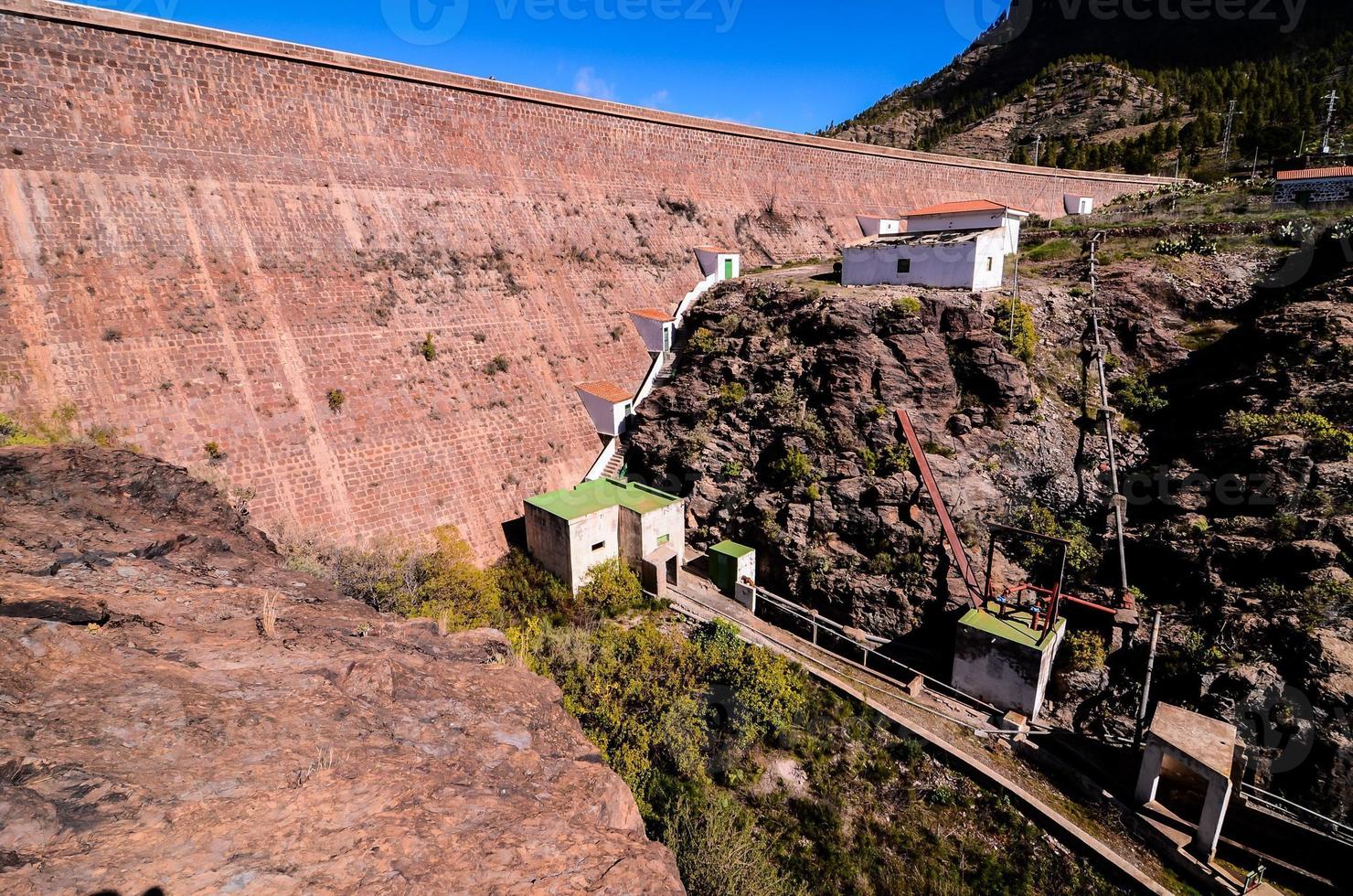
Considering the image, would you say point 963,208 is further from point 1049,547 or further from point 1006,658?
point 1006,658

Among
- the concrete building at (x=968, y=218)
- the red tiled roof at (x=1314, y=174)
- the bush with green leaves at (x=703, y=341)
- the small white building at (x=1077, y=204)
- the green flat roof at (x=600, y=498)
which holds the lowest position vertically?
the green flat roof at (x=600, y=498)

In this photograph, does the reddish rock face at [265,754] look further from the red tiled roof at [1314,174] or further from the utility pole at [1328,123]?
the utility pole at [1328,123]

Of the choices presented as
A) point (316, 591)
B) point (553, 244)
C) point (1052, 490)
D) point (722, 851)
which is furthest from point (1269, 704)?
point (553, 244)

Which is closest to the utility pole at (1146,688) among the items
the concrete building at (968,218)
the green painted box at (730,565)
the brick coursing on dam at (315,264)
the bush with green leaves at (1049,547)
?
the bush with green leaves at (1049,547)

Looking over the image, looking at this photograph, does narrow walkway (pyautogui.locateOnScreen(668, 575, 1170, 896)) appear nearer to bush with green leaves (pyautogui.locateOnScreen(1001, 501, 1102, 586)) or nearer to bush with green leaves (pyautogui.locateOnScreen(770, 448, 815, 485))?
bush with green leaves (pyautogui.locateOnScreen(770, 448, 815, 485))

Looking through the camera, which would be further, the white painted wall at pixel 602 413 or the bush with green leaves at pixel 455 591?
the white painted wall at pixel 602 413

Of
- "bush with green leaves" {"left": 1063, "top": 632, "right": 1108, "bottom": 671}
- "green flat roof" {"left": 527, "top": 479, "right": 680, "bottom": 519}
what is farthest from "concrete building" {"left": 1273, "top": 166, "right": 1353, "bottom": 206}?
"green flat roof" {"left": 527, "top": 479, "right": 680, "bottom": 519}

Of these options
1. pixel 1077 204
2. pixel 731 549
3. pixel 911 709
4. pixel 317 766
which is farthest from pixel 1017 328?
pixel 1077 204
